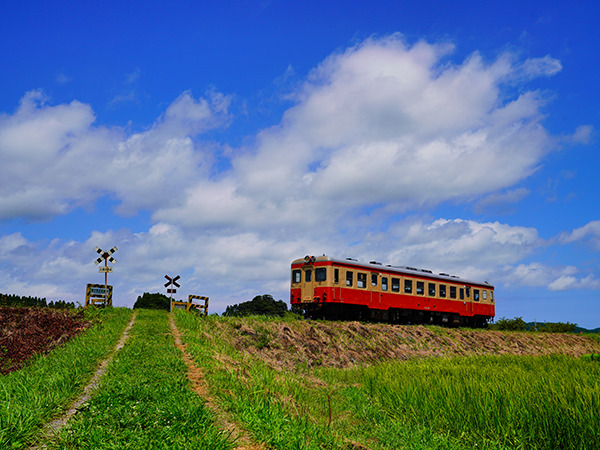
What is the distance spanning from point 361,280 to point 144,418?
20125 millimetres

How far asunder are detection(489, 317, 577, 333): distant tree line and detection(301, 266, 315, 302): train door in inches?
920

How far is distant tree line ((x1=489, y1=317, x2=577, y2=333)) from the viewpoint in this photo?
41.1 metres

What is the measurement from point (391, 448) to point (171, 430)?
371 centimetres

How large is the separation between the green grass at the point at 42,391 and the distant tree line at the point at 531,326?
3768 centimetres

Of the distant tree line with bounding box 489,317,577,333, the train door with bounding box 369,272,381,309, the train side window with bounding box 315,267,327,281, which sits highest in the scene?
the train side window with bounding box 315,267,327,281

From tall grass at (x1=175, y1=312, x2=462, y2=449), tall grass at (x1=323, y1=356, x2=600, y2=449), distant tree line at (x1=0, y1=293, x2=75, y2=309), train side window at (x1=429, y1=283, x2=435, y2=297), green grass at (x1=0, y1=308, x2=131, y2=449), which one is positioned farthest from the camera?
train side window at (x1=429, y1=283, x2=435, y2=297)

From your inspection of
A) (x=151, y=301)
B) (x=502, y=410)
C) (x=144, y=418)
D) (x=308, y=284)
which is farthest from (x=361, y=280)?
(x=151, y=301)

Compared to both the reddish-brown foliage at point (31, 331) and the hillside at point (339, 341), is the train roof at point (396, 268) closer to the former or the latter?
the hillside at point (339, 341)

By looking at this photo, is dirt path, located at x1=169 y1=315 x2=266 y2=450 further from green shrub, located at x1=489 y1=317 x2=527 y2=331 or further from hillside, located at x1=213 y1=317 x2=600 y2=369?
green shrub, located at x1=489 y1=317 x2=527 y2=331

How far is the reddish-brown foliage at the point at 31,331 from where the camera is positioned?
1578cm

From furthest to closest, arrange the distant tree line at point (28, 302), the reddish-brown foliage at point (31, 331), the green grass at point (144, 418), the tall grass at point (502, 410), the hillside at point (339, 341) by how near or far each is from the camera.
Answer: the distant tree line at point (28, 302), the hillside at point (339, 341), the reddish-brown foliage at point (31, 331), the tall grass at point (502, 410), the green grass at point (144, 418)

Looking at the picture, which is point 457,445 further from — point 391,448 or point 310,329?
point 310,329

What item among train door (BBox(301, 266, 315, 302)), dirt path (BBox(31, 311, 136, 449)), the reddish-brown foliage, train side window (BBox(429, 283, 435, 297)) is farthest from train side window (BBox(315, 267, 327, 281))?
dirt path (BBox(31, 311, 136, 449))

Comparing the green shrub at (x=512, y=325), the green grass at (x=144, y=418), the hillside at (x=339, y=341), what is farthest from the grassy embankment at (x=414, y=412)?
the green shrub at (x=512, y=325)
